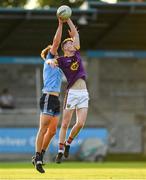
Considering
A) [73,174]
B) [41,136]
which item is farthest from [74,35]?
[73,174]

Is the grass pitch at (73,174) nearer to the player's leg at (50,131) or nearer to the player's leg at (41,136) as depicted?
the player's leg at (41,136)

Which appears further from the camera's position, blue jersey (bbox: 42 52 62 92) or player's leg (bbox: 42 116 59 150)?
player's leg (bbox: 42 116 59 150)

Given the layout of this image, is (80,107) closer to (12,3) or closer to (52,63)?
(52,63)

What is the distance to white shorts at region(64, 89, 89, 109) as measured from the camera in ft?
53.0

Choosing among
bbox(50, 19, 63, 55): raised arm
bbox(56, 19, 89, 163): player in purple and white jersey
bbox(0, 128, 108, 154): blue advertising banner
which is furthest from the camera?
bbox(0, 128, 108, 154): blue advertising banner

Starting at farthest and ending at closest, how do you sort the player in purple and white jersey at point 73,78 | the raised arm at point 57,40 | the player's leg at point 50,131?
the player's leg at point 50,131 → the player in purple and white jersey at point 73,78 → the raised arm at point 57,40

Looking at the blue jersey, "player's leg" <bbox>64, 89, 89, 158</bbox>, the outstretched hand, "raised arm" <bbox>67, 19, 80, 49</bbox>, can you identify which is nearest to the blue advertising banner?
"player's leg" <bbox>64, 89, 89, 158</bbox>

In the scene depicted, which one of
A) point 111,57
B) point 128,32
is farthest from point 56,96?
point 111,57

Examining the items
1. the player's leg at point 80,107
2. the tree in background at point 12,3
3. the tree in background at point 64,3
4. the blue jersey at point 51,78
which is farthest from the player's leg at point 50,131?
the tree in background at point 12,3

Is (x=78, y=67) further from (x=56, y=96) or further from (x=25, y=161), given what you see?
(x=25, y=161)

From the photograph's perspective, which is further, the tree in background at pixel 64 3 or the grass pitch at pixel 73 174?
the tree in background at pixel 64 3

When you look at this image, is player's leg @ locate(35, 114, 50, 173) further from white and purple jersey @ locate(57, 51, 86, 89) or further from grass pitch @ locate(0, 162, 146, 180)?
white and purple jersey @ locate(57, 51, 86, 89)

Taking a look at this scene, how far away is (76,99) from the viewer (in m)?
16.1

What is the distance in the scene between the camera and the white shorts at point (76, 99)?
53.0 feet
